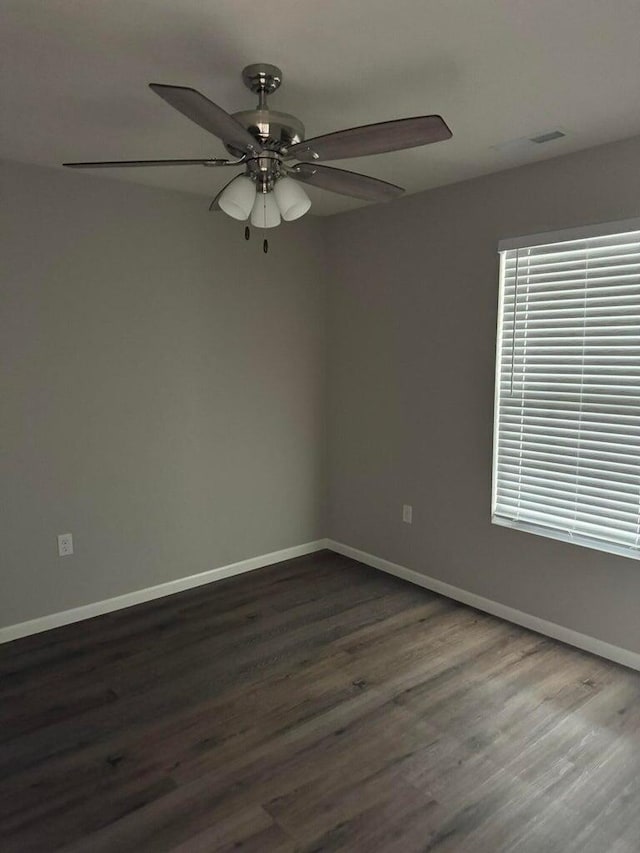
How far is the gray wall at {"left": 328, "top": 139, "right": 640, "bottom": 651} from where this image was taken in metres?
2.73

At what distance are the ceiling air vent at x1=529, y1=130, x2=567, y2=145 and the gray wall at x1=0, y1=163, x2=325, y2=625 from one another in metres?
1.74

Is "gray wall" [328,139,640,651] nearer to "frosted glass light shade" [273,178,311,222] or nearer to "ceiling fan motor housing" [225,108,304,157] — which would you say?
"frosted glass light shade" [273,178,311,222]

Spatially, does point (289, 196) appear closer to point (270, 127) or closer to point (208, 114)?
point (270, 127)

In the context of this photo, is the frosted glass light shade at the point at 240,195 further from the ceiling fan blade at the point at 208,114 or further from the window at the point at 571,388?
the window at the point at 571,388

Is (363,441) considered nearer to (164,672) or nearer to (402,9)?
(164,672)

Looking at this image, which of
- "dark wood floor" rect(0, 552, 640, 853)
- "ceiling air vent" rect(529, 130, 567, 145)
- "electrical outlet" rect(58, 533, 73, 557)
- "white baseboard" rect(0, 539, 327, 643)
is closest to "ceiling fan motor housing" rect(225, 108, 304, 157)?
"ceiling air vent" rect(529, 130, 567, 145)

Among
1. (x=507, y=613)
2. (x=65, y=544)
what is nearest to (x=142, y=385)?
(x=65, y=544)

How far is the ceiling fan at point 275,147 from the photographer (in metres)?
1.53

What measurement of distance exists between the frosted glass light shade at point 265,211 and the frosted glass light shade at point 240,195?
45 millimetres

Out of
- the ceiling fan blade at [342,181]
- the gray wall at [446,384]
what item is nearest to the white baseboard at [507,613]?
the gray wall at [446,384]

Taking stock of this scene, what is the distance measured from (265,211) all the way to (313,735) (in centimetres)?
196

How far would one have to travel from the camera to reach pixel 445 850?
1.71 m

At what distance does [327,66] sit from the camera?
1873mm

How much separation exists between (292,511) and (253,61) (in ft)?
9.40
